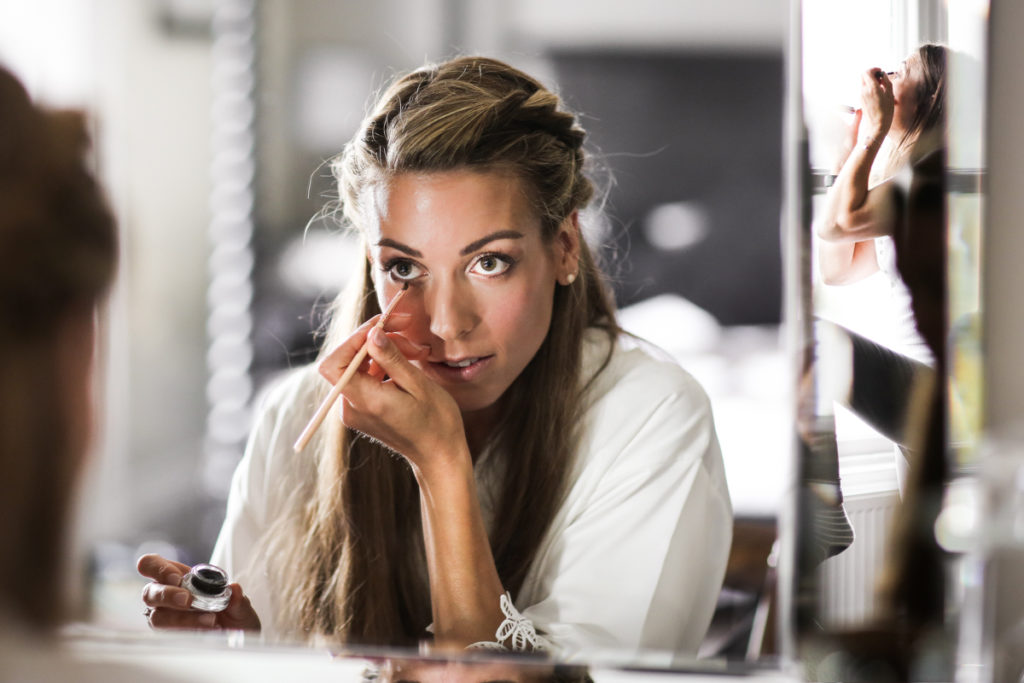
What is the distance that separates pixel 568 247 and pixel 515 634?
0.88ft

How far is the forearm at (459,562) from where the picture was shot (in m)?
0.62

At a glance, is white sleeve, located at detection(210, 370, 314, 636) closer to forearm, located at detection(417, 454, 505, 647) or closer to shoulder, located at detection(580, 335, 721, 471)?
forearm, located at detection(417, 454, 505, 647)

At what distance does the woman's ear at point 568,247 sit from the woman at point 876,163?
163 millimetres

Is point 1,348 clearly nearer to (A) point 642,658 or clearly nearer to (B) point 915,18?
(A) point 642,658

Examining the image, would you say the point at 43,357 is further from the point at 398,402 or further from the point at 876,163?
the point at 876,163

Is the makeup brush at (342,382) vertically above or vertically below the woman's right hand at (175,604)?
above

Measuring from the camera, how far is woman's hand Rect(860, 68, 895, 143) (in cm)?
60

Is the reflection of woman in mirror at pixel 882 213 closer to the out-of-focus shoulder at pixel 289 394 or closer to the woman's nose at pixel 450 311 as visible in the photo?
the woman's nose at pixel 450 311

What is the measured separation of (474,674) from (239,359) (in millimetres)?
281

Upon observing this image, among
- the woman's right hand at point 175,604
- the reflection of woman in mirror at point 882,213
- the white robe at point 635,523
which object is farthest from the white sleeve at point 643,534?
the woman's right hand at point 175,604

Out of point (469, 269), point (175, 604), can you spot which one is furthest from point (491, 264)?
point (175, 604)

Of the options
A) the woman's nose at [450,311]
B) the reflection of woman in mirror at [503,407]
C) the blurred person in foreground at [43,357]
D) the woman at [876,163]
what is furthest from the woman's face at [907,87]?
the blurred person in foreground at [43,357]

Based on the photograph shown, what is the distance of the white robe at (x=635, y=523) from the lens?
0.61 m

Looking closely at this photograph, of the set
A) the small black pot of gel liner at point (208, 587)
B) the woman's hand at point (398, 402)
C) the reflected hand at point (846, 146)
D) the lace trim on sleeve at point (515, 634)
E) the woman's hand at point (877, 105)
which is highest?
the woman's hand at point (877, 105)
